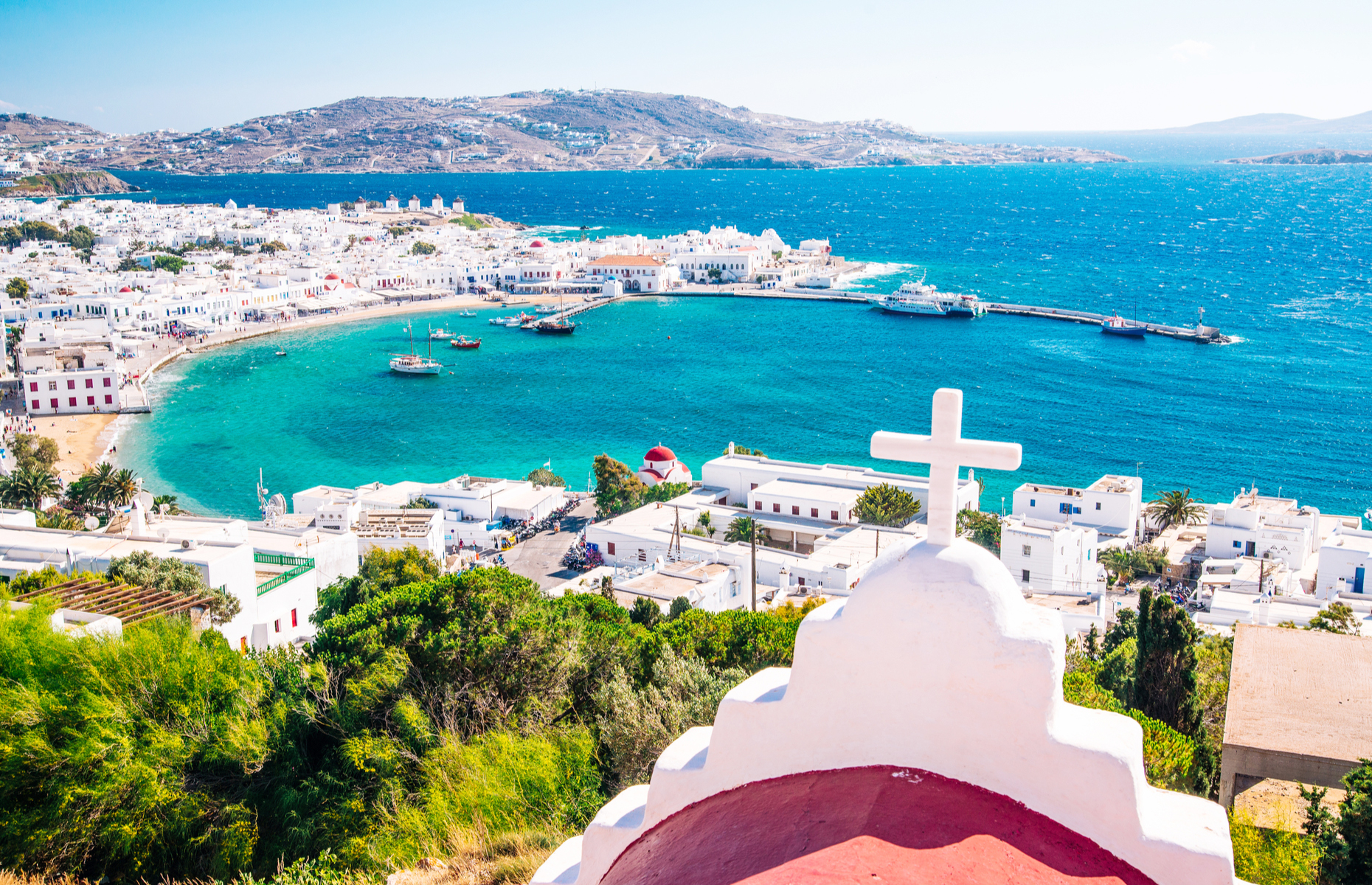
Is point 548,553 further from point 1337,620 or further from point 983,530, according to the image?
point 1337,620

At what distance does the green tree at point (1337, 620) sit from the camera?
1930 centimetres

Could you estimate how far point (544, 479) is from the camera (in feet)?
133

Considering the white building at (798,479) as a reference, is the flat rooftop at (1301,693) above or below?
above

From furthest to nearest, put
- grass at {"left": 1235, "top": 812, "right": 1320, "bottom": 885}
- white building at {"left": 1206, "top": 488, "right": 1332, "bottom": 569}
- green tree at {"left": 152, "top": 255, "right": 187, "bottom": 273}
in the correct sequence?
green tree at {"left": 152, "top": 255, "right": 187, "bottom": 273} → white building at {"left": 1206, "top": 488, "right": 1332, "bottom": 569} → grass at {"left": 1235, "top": 812, "right": 1320, "bottom": 885}

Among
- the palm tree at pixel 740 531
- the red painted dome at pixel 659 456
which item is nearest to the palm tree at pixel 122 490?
the red painted dome at pixel 659 456

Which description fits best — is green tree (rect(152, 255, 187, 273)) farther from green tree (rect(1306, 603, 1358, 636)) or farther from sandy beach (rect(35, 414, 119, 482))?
green tree (rect(1306, 603, 1358, 636))

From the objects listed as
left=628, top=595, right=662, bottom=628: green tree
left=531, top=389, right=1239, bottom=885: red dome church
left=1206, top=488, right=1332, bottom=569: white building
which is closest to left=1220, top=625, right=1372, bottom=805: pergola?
left=531, top=389, right=1239, bottom=885: red dome church

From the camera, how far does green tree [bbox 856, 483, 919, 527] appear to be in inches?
1288

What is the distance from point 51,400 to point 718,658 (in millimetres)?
47073

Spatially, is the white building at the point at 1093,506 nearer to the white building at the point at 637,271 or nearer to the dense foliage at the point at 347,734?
the dense foliage at the point at 347,734

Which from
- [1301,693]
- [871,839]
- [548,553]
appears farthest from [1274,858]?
[548,553]

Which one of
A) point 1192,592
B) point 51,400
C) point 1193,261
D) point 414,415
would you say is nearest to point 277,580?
Result: point 1192,592

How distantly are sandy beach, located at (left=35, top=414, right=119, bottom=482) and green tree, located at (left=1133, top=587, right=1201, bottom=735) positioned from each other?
38.9 metres

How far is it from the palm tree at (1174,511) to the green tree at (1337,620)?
13272 millimetres
